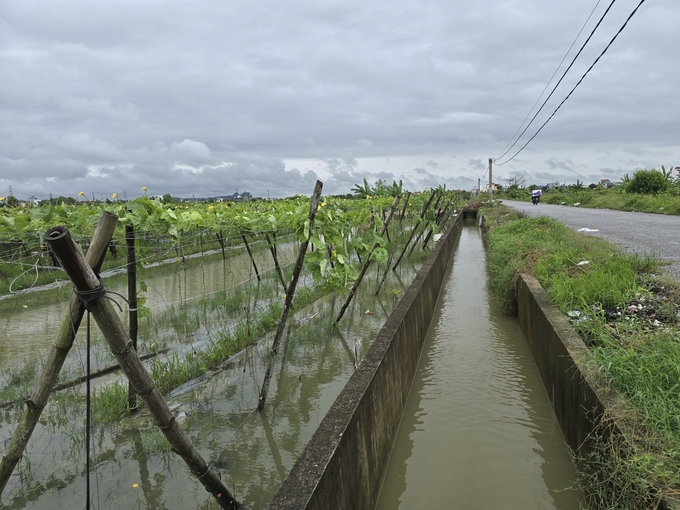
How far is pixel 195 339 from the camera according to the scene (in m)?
6.71

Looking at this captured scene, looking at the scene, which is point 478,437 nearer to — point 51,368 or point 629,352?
point 629,352

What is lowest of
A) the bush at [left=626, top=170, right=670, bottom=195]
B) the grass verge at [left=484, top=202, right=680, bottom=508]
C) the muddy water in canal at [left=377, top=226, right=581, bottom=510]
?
the muddy water in canal at [left=377, top=226, right=581, bottom=510]

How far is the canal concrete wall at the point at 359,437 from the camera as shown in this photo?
2.44 metres

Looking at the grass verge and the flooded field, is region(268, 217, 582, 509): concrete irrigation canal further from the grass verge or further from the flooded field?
the flooded field

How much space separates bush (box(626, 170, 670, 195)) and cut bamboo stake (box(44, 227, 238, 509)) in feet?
95.8

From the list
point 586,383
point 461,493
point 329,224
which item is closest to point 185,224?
point 329,224

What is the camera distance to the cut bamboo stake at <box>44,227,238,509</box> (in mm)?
2041

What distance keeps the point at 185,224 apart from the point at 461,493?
11.9 ft

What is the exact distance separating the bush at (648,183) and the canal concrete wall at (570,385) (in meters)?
24.9

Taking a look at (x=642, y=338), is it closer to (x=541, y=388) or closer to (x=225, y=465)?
(x=541, y=388)

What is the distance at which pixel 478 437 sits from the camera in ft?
13.7

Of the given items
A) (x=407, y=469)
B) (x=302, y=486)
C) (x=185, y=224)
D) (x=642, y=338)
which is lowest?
(x=407, y=469)

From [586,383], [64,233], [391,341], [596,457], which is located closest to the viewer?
[64,233]

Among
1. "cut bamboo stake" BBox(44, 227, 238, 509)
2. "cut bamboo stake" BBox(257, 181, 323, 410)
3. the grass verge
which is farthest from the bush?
"cut bamboo stake" BBox(44, 227, 238, 509)
